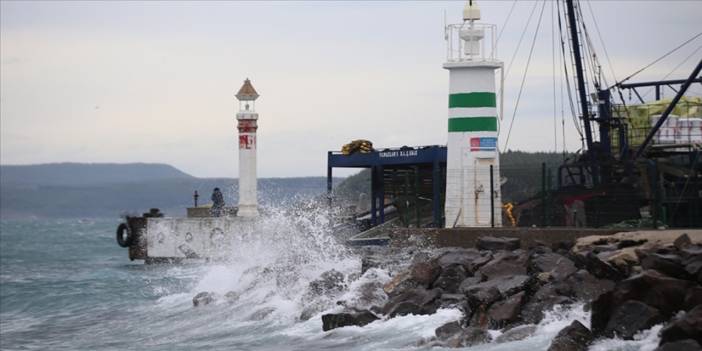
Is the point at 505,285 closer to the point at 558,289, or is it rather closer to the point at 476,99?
the point at 558,289

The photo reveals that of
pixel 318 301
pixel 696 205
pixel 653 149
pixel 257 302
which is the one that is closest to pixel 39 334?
pixel 257 302

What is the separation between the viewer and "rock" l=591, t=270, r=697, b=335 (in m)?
12.2

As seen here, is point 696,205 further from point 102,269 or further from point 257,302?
point 102,269

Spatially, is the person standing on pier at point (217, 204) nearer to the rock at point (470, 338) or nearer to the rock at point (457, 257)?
the rock at point (457, 257)

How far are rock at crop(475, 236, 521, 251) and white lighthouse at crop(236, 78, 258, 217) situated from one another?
744 inches

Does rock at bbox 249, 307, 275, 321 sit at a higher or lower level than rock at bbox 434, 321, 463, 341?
lower

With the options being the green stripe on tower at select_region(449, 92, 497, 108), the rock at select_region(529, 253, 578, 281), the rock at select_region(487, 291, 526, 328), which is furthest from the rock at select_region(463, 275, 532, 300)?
the green stripe on tower at select_region(449, 92, 497, 108)

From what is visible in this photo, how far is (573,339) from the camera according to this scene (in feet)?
40.1

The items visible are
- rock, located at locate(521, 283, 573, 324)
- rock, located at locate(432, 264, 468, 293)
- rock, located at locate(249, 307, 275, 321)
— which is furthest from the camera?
rock, located at locate(249, 307, 275, 321)

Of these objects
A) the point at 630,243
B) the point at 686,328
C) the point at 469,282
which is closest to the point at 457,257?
the point at 469,282

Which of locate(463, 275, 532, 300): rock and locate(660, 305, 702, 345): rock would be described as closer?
locate(660, 305, 702, 345): rock

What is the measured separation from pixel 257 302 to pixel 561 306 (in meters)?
8.17

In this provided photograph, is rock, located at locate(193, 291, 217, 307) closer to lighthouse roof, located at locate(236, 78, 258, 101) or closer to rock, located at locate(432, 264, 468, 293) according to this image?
rock, located at locate(432, 264, 468, 293)

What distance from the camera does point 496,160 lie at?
2119 centimetres
